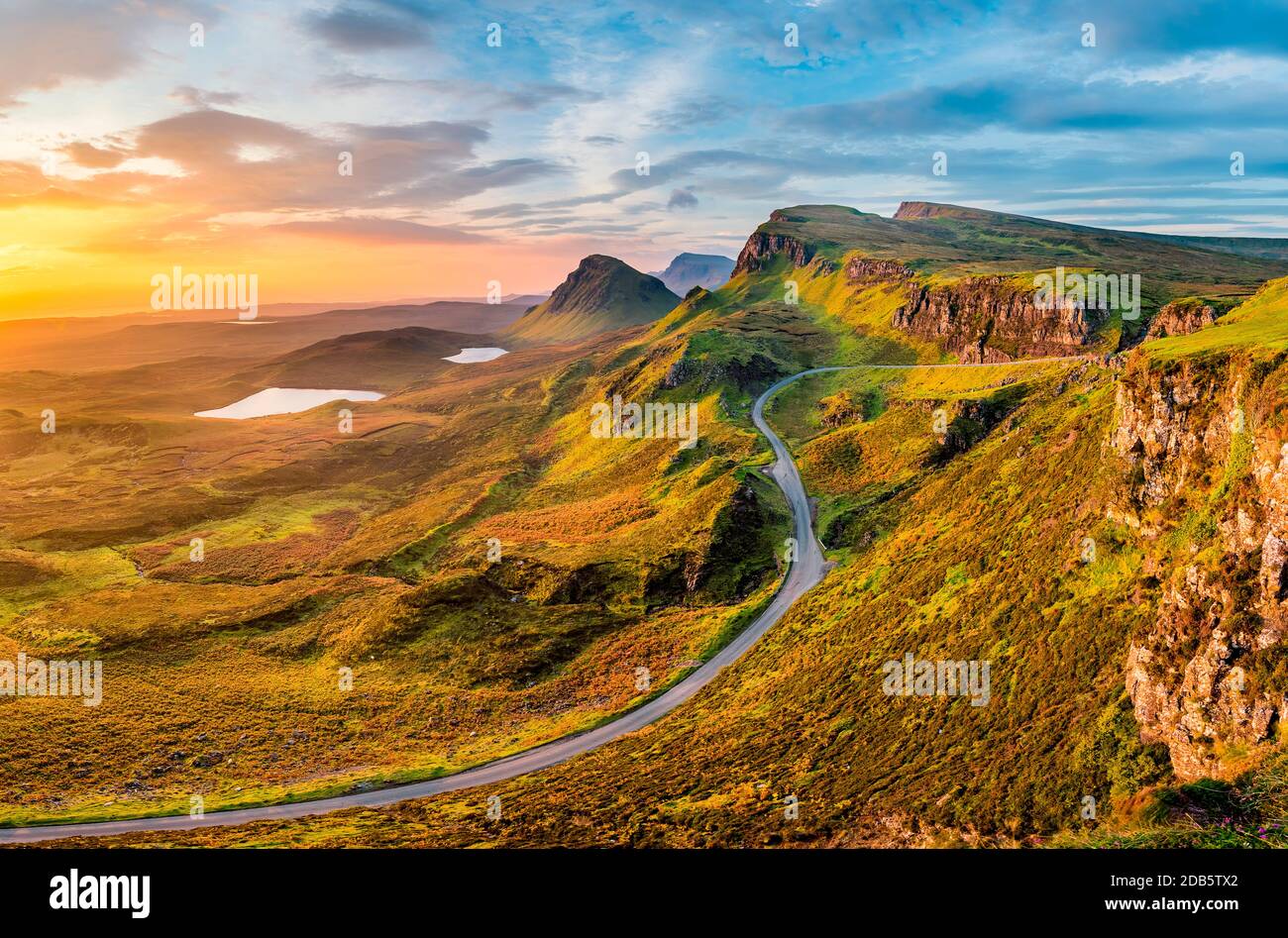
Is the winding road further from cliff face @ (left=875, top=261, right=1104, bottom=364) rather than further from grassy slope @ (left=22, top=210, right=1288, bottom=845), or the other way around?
cliff face @ (left=875, top=261, right=1104, bottom=364)

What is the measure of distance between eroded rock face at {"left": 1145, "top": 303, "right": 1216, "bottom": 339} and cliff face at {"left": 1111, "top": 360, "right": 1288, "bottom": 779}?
61.4 metres

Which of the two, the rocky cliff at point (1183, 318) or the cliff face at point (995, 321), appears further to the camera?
the cliff face at point (995, 321)

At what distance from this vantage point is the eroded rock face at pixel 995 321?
5187 inches

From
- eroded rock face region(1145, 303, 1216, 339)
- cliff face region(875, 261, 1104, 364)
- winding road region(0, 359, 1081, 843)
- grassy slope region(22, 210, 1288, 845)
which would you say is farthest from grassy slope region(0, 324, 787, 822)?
eroded rock face region(1145, 303, 1216, 339)

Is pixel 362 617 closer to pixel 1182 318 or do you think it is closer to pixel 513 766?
pixel 513 766

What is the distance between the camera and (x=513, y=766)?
6153cm

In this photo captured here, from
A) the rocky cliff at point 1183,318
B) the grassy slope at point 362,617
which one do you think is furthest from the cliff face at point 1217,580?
the rocky cliff at point 1183,318

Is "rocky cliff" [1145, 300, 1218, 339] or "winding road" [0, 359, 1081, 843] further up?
"rocky cliff" [1145, 300, 1218, 339]

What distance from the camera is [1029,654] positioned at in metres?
45.8

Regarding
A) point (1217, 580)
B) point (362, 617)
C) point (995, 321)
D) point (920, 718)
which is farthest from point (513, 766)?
point (995, 321)

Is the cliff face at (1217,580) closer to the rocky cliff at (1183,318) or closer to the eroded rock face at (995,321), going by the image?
the rocky cliff at (1183,318)

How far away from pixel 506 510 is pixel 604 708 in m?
83.1

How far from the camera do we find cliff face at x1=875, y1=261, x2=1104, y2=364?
131750 millimetres
